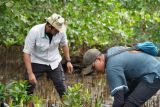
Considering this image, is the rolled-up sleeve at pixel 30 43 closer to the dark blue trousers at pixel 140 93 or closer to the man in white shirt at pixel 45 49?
the man in white shirt at pixel 45 49

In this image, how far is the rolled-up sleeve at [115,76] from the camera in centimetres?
411

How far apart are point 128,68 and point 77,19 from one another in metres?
3.35

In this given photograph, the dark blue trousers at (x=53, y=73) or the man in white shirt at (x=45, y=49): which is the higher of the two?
the man in white shirt at (x=45, y=49)

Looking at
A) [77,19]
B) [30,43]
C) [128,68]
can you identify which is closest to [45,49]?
[30,43]

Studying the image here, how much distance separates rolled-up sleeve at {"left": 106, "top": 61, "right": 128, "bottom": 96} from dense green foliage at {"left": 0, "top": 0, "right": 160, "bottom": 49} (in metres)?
2.45

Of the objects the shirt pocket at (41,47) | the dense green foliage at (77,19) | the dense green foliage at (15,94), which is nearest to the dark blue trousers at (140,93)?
the dense green foliage at (15,94)

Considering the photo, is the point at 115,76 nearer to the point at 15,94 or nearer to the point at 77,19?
the point at 15,94

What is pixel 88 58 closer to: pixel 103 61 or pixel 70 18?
pixel 103 61

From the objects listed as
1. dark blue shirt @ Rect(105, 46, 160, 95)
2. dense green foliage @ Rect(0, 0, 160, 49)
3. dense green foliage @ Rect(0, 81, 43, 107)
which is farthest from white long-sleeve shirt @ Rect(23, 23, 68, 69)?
dark blue shirt @ Rect(105, 46, 160, 95)

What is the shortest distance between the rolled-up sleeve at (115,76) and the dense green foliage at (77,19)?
2452 millimetres

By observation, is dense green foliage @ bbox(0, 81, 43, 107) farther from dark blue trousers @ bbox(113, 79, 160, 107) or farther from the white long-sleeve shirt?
the white long-sleeve shirt

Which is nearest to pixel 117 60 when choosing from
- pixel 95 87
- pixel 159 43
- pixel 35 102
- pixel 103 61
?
pixel 103 61

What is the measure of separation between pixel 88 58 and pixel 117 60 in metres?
0.26

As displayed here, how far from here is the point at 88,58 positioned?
163 inches
